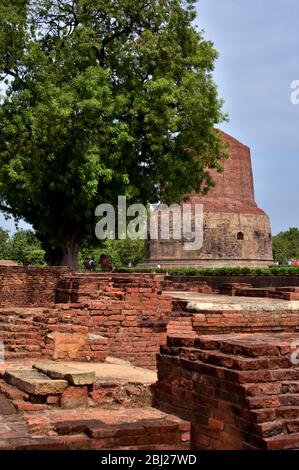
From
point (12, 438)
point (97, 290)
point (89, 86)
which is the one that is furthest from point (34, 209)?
point (12, 438)

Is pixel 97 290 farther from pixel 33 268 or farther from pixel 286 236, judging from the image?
pixel 286 236

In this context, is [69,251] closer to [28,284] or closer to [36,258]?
[28,284]

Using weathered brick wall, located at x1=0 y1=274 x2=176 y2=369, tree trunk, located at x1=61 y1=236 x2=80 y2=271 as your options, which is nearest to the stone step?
weathered brick wall, located at x1=0 y1=274 x2=176 y2=369

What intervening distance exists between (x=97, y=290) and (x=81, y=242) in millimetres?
9025

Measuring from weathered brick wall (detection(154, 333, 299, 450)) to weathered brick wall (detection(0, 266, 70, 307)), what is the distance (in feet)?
27.1

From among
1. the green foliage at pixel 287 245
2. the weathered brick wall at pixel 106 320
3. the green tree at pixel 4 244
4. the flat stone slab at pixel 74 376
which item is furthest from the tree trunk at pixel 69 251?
the green foliage at pixel 287 245

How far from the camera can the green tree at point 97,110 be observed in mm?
13766

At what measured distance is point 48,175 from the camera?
14.3 m

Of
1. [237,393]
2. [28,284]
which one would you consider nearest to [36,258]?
[28,284]

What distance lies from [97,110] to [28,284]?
405 cm

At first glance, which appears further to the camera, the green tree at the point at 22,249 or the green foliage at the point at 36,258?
the green tree at the point at 22,249

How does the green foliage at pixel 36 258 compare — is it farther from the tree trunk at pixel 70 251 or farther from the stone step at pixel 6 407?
the stone step at pixel 6 407

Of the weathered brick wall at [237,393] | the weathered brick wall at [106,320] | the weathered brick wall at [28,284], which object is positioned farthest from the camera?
the weathered brick wall at [28,284]

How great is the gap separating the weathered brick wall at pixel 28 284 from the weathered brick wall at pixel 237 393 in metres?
8.27
